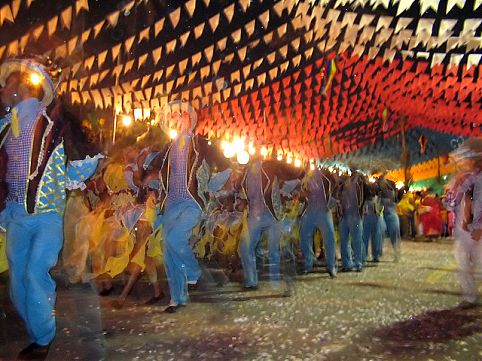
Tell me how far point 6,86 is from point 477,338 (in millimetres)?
4513

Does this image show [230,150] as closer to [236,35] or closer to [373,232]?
[373,232]

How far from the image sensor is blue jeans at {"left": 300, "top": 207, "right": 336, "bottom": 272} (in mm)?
8828

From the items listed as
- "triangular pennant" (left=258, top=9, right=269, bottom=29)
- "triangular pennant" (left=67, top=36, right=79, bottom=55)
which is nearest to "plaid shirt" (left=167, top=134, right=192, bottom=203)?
"triangular pennant" (left=258, top=9, right=269, bottom=29)

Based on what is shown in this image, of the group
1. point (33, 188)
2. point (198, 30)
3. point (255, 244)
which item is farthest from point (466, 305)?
point (198, 30)

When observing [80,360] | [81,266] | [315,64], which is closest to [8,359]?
[80,360]

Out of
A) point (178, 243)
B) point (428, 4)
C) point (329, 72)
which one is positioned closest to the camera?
point (178, 243)

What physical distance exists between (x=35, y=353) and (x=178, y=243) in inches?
93.4

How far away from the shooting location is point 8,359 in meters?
3.79

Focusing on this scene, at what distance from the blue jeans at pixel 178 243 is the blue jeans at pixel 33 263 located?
2.08 metres

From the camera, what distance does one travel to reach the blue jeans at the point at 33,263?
12.4 feet

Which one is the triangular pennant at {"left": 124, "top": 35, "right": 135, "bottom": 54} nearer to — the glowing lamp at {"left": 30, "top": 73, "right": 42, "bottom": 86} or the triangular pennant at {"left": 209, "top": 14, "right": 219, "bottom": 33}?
the triangular pennant at {"left": 209, "top": 14, "right": 219, "bottom": 33}

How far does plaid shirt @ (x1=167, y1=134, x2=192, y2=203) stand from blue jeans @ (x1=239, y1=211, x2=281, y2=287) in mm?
2060

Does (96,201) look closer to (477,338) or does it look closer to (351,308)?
(351,308)

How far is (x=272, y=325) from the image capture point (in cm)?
489
